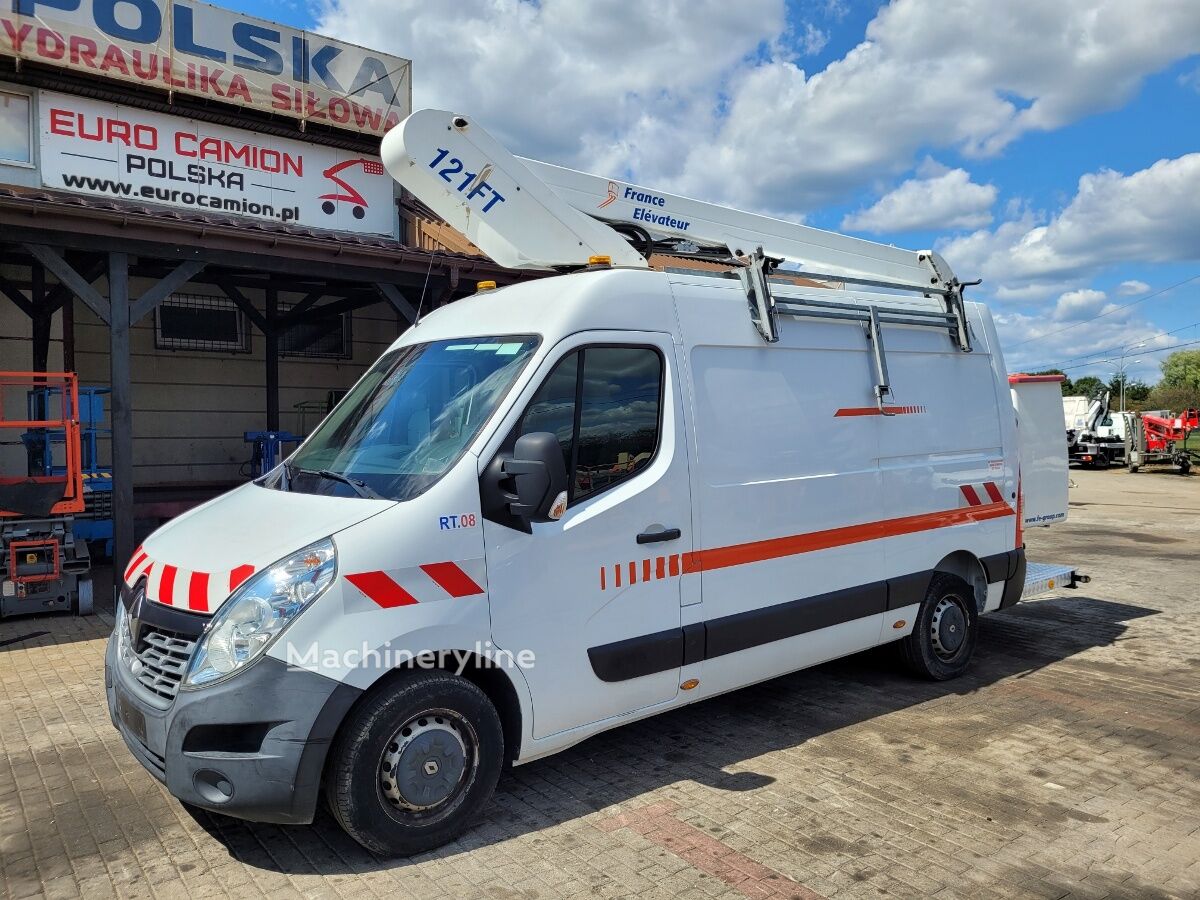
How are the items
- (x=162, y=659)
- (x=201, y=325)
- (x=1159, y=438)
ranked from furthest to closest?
(x=1159, y=438), (x=201, y=325), (x=162, y=659)

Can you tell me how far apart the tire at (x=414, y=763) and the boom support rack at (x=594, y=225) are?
97.2 inches

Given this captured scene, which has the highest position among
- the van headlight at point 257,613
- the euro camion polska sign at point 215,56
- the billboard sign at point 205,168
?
the euro camion polska sign at point 215,56

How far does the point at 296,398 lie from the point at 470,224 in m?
9.00

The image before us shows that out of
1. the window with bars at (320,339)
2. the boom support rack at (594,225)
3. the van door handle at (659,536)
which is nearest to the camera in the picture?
the van door handle at (659,536)

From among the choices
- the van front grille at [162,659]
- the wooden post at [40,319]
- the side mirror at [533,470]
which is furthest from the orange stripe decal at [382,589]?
the wooden post at [40,319]

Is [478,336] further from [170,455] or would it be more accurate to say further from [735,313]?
[170,455]

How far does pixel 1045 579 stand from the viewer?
671cm

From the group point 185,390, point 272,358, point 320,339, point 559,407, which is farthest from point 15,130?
point 559,407

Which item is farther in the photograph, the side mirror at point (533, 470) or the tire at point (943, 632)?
the tire at point (943, 632)

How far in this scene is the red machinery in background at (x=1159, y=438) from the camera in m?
28.3

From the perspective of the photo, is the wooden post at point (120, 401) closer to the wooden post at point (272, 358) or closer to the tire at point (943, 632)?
the wooden post at point (272, 358)

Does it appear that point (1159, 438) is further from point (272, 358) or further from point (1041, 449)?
point (272, 358)

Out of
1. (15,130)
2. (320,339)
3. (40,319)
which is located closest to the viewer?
(40,319)

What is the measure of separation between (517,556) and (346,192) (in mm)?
10889
